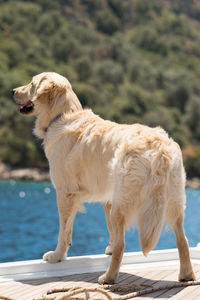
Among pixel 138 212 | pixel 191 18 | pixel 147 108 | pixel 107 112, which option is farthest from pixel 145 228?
pixel 191 18

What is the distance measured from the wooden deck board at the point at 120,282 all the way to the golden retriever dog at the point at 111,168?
0.72ft

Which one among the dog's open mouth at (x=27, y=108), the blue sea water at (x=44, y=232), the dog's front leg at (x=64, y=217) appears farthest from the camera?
the blue sea water at (x=44, y=232)

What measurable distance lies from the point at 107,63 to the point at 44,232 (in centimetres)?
5420

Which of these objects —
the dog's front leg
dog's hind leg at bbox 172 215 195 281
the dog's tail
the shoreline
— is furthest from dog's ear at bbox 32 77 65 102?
the shoreline

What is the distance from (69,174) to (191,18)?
126048 millimetres

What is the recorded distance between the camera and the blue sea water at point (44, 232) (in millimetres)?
14113

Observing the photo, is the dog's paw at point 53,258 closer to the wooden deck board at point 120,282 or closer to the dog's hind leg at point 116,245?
the wooden deck board at point 120,282

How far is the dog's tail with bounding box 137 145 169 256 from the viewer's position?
144 inches

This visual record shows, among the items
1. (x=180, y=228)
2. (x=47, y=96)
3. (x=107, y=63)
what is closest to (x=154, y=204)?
(x=180, y=228)

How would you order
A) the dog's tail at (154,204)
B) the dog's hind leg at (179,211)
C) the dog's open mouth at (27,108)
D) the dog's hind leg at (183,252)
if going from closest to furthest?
the dog's tail at (154,204)
the dog's hind leg at (179,211)
the dog's hind leg at (183,252)
the dog's open mouth at (27,108)

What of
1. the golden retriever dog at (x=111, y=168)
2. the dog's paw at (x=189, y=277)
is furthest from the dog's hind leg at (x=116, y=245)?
the dog's paw at (x=189, y=277)

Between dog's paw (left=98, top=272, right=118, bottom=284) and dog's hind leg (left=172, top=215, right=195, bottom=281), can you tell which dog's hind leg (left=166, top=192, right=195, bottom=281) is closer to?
dog's hind leg (left=172, top=215, right=195, bottom=281)

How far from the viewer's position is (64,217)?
14.7 ft

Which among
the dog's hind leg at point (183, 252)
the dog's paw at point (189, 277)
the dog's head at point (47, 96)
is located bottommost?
the dog's paw at point (189, 277)
